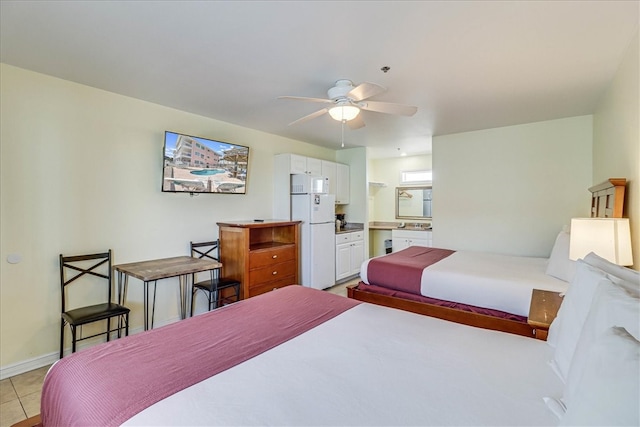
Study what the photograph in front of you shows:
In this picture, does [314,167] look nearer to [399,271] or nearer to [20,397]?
[399,271]

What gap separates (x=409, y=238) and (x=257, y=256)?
3.24 metres

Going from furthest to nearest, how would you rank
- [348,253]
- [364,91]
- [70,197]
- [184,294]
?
[348,253], [184,294], [70,197], [364,91]

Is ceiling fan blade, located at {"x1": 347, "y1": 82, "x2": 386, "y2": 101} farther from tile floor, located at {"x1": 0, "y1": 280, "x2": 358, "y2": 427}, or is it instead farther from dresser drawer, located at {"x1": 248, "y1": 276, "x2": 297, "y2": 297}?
tile floor, located at {"x1": 0, "y1": 280, "x2": 358, "y2": 427}

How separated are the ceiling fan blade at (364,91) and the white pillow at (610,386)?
1880mm

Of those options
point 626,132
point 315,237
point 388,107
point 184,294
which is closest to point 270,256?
point 315,237

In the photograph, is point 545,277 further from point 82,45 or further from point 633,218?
point 82,45

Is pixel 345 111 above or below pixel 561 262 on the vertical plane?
above

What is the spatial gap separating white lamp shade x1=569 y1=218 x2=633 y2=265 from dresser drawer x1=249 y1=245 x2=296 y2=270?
3060 millimetres

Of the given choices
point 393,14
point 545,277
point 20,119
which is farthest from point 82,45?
point 545,277

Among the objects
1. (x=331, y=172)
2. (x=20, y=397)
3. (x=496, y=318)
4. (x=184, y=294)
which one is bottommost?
(x=20, y=397)

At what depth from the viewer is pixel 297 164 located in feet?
15.2

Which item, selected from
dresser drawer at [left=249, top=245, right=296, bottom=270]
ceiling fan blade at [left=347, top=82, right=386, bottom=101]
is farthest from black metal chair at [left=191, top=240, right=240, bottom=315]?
ceiling fan blade at [left=347, top=82, right=386, bottom=101]

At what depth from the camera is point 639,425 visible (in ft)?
1.80

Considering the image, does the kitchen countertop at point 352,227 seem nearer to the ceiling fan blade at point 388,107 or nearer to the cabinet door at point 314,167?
the cabinet door at point 314,167
